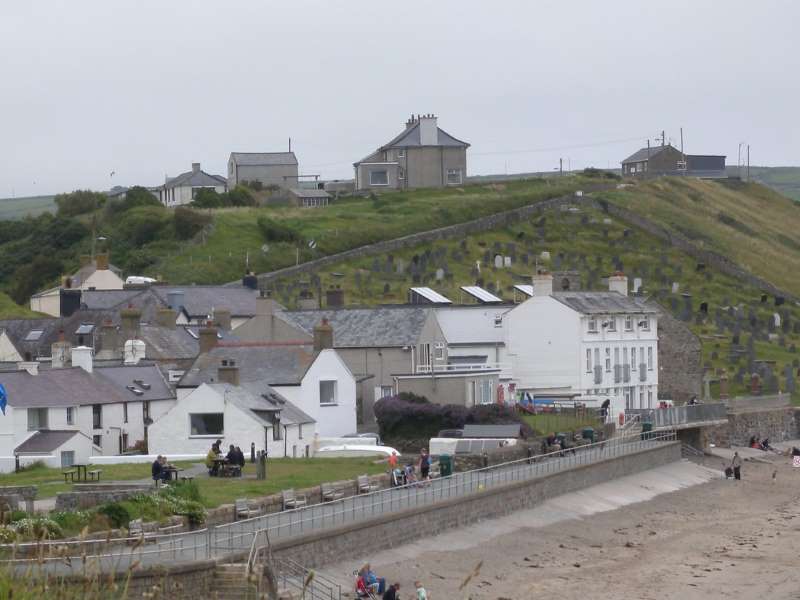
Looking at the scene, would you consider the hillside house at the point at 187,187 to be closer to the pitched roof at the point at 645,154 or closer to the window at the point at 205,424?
the pitched roof at the point at 645,154

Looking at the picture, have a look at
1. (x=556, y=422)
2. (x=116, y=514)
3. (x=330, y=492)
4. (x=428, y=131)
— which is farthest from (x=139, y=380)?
(x=428, y=131)

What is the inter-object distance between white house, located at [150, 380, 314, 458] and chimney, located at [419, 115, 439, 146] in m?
91.3

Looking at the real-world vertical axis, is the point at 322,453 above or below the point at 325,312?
below

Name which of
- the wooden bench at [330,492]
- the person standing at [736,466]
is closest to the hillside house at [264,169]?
the person standing at [736,466]

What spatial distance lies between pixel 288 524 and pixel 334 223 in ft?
283

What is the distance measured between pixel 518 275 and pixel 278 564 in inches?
2806

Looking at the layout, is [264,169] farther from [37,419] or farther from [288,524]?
[288,524]

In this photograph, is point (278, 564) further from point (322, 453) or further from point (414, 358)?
point (414, 358)

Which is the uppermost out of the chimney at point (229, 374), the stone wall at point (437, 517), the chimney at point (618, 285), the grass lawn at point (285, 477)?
the chimney at point (618, 285)

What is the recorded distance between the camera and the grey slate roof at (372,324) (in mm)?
65188

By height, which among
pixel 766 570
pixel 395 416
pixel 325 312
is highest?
pixel 325 312

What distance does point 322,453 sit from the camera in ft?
177

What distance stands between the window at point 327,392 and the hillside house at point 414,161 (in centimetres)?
8660

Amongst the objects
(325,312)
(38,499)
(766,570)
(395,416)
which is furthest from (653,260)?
(38,499)
